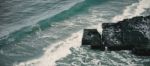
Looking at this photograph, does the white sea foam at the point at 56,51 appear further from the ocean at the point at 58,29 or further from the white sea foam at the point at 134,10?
the white sea foam at the point at 134,10

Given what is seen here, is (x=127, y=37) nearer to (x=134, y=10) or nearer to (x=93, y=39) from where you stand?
(x=93, y=39)

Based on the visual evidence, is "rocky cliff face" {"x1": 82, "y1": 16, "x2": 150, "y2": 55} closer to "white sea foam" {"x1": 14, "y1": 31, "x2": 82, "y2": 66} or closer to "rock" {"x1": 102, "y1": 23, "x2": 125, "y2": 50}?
"rock" {"x1": 102, "y1": 23, "x2": 125, "y2": 50}

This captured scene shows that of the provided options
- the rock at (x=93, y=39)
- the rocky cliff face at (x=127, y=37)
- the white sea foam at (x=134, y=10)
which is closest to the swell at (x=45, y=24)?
the white sea foam at (x=134, y=10)

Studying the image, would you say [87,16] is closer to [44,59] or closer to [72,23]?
[72,23]

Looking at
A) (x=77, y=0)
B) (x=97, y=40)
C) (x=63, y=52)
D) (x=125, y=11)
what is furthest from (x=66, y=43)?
(x=77, y=0)

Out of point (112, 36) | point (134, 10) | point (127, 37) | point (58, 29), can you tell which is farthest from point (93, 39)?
point (134, 10)

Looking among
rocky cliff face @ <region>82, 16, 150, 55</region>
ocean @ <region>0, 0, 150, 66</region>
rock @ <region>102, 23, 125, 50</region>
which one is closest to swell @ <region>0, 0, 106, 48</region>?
ocean @ <region>0, 0, 150, 66</region>
